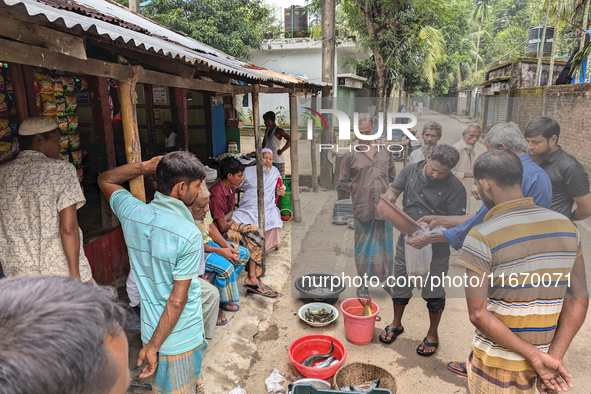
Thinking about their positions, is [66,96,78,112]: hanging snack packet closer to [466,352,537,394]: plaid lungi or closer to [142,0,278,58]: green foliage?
[466,352,537,394]: plaid lungi

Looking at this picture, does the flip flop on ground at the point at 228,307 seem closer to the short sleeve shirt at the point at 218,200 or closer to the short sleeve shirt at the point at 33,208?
the short sleeve shirt at the point at 218,200

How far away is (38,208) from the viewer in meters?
2.36

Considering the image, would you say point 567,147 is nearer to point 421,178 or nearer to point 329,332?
point 421,178

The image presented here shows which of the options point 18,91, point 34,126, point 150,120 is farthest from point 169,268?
point 150,120

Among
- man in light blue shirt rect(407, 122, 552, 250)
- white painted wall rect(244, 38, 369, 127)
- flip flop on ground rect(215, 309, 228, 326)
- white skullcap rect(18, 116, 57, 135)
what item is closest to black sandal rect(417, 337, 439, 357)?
man in light blue shirt rect(407, 122, 552, 250)

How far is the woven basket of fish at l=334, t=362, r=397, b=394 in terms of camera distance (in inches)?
112

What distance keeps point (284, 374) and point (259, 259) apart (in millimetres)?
1548

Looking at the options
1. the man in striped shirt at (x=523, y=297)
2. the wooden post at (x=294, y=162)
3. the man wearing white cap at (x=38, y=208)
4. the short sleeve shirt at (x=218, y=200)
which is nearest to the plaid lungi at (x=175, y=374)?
the man wearing white cap at (x=38, y=208)

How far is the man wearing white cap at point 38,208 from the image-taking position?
7.70 feet

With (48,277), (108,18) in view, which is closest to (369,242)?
(48,277)

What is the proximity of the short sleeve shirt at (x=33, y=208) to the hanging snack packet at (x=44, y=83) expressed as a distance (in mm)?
1803

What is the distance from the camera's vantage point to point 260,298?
4348 millimetres

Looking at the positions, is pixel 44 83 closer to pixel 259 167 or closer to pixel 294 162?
pixel 259 167

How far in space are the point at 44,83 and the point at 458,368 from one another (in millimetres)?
4735
